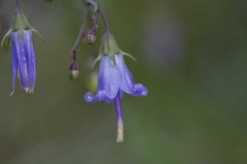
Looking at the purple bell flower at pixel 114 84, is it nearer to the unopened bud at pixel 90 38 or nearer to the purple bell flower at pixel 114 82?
the purple bell flower at pixel 114 82

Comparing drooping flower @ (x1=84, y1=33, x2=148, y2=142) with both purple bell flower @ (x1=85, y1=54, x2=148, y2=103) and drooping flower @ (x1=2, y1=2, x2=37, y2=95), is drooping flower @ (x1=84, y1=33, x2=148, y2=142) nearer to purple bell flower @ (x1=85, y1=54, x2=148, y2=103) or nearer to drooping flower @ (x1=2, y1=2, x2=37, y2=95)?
purple bell flower @ (x1=85, y1=54, x2=148, y2=103)

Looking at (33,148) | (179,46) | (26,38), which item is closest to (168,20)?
(179,46)

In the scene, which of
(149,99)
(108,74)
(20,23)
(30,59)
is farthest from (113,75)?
(149,99)

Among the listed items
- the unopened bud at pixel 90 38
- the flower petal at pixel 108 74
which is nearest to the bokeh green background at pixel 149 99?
the flower petal at pixel 108 74

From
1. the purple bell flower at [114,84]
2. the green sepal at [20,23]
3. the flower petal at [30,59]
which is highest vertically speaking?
the green sepal at [20,23]

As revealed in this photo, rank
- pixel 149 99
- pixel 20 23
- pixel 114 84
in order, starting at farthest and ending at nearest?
pixel 149 99 < pixel 114 84 < pixel 20 23

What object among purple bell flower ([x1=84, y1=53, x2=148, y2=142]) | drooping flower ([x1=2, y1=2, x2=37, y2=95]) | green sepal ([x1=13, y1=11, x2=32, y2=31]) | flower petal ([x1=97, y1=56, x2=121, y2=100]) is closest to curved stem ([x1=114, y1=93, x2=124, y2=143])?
purple bell flower ([x1=84, y1=53, x2=148, y2=142])

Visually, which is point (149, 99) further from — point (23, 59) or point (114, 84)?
point (23, 59)
